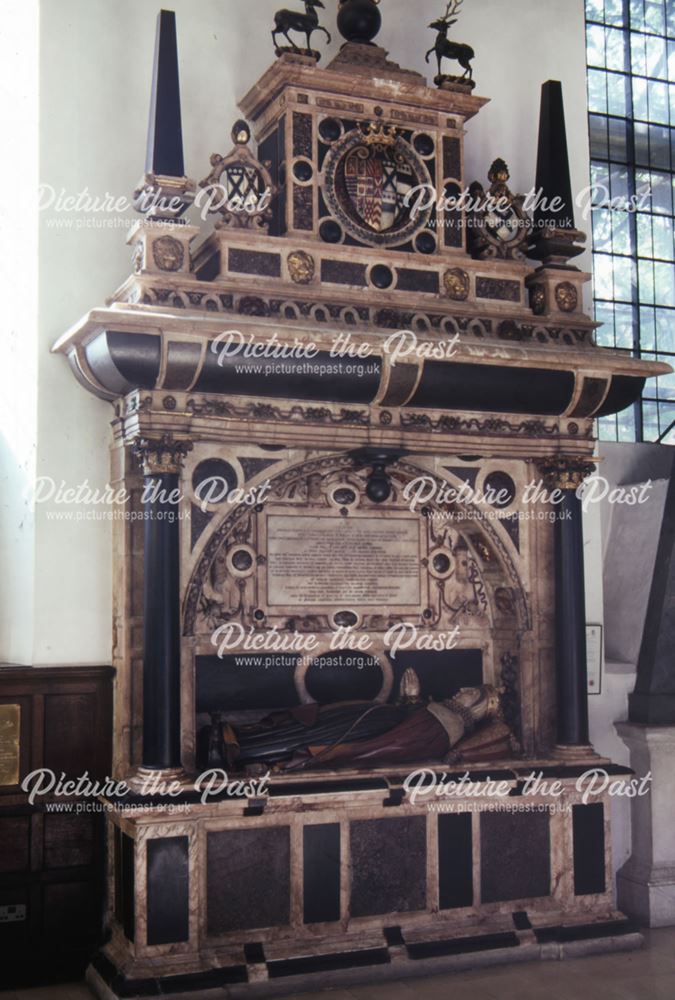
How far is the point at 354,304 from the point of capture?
19.8 ft

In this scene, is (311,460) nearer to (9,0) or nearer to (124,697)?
(124,697)

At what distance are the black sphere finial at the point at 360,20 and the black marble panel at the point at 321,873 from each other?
4.19 m

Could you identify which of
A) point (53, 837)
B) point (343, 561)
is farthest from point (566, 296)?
point (53, 837)

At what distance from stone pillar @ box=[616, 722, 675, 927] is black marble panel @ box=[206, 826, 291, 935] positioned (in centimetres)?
237

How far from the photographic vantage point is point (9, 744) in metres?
5.78

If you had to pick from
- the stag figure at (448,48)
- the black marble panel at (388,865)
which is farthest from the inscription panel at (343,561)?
the stag figure at (448,48)

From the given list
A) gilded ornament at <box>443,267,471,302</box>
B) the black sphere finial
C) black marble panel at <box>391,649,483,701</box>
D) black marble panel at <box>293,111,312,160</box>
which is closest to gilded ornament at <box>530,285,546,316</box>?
gilded ornament at <box>443,267,471,302</box>

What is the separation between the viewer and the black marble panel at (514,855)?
20.0 feet

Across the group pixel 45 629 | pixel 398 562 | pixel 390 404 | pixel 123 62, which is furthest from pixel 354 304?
pixel 45 629

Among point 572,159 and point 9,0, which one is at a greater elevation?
point 9,0

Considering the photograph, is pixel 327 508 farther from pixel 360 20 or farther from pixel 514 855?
pixel 360 20

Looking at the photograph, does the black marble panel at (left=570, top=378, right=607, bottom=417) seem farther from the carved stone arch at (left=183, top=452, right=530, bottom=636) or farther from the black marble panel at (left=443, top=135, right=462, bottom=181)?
the black marble panel at (left=443, top=135, right=462, bottom=181)

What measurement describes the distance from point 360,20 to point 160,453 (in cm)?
272

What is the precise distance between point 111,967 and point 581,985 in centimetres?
225
